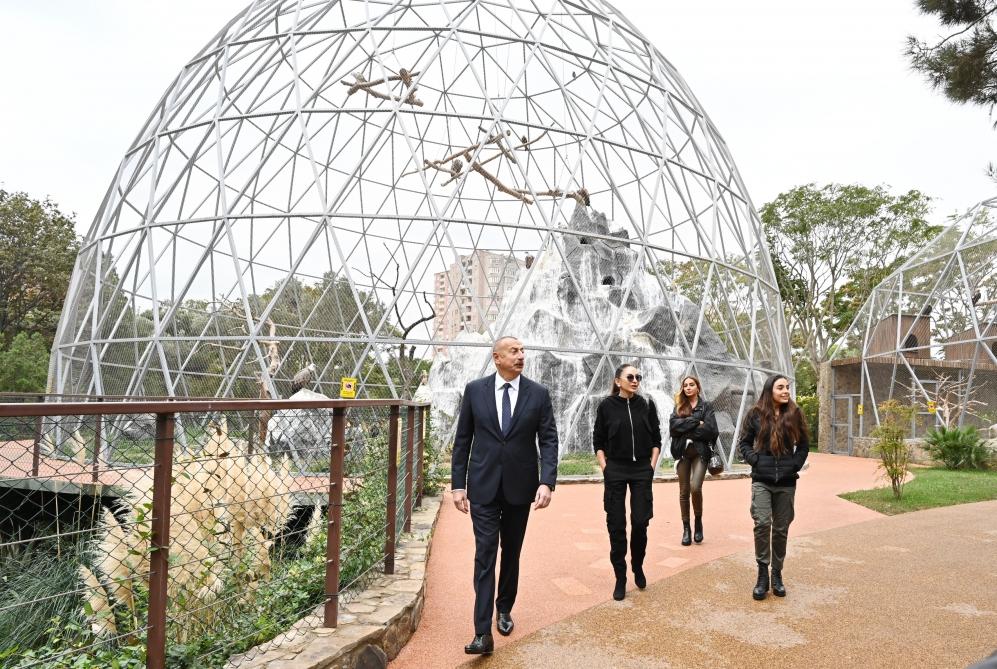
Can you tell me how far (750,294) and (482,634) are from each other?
14.0 m

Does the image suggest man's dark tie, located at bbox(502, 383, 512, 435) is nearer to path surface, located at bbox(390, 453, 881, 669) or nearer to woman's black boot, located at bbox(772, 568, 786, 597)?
path surface, located at bbox(390, 453, 881, 669)

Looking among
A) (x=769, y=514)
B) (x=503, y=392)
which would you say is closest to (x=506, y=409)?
(x=503, y=392)

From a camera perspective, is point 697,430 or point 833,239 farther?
point 833,239

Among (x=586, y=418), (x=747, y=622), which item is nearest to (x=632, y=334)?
(x=586, y=418)

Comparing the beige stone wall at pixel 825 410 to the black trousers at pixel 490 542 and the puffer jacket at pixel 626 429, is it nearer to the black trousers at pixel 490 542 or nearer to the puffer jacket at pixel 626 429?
the puffer jacket at pixel 626 429

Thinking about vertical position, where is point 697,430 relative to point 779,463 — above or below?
above

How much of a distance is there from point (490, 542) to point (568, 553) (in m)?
2.98

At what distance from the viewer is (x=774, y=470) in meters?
5.17

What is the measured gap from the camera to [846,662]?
4043mm

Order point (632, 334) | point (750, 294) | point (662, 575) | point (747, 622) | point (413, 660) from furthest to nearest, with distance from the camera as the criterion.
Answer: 1. point (632, 334)
2. point (750, 294)
3. point (662, 575)
4. point (747, 622)
5. point (413, 660)

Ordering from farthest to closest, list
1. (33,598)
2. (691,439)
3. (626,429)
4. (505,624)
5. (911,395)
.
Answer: (911,395)
(691,439)
(626,429)
(33,598)
(505,624)

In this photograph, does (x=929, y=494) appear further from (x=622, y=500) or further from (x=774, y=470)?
(x=622, y=500)

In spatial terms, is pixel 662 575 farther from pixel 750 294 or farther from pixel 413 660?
pixel 750 294

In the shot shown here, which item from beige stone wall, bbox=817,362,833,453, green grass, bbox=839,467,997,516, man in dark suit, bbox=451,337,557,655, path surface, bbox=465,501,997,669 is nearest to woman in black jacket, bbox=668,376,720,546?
path surface, bbox=465,501,997,669
